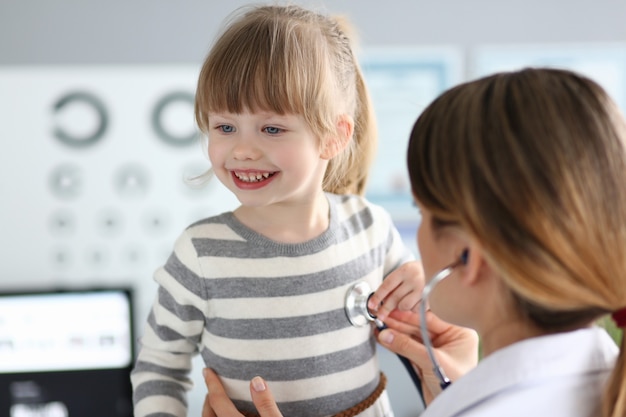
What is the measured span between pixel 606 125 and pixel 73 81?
1.90m

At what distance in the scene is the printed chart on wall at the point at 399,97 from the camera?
2357mm

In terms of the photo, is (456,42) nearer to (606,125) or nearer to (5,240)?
(5,240)

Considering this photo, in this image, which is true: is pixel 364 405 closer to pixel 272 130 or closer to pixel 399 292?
pixel 399 292

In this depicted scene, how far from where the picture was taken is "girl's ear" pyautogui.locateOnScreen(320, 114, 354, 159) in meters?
1.06

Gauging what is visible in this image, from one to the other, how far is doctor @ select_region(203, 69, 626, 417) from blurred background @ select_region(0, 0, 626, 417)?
1544 millimetres

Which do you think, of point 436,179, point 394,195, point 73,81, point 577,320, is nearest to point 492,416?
point 577,320

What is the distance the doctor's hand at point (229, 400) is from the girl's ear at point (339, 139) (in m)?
0.34

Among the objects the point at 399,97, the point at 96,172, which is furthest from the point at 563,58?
the point at 96,172

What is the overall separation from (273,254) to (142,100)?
1.40 meters

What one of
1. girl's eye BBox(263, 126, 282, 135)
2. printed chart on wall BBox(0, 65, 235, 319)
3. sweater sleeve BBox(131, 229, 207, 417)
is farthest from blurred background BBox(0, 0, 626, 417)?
girl's eye BBox(263, 126, 282, 135)

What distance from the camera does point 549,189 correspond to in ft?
2.27

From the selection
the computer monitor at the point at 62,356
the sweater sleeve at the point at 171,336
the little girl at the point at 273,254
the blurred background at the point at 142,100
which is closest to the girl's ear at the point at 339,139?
the little girl at the point at 273,254

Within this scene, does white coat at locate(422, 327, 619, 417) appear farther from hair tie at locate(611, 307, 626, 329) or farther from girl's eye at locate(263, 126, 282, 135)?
girl's eye at locate(263, 126, 282, 135)

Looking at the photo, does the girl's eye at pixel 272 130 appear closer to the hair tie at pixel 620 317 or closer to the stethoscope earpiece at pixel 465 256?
the stethoscope earpiece at pixel 465 256
